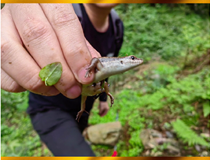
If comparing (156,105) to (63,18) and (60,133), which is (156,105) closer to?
(60,133)

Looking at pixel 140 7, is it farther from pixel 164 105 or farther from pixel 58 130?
pixel 58 130

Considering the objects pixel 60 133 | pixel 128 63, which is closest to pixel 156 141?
pixel 60 133

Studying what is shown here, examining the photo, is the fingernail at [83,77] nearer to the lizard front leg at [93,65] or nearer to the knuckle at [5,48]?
the lizard front leg at [93,65]

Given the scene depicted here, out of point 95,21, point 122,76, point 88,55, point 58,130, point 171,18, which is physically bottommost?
point 171,18

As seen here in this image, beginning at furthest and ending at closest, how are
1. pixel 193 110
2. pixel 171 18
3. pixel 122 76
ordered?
pixel 171 18, pixel 122 76, pixel 193 110

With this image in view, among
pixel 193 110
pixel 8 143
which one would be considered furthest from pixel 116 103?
pixel 8 143

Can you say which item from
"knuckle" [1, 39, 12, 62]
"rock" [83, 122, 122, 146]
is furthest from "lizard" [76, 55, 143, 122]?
"rock" [83, 122, 122, 146]

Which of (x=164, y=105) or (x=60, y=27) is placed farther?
(x=164, y=105)
